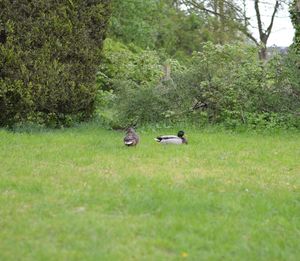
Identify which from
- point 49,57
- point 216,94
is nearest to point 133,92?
point 216,94

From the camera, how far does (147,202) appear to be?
21.9 ft

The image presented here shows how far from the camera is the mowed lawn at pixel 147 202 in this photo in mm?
5324

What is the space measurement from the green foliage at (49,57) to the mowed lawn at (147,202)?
220cm

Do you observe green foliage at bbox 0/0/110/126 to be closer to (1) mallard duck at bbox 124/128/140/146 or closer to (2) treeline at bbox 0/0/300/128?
(2) treeline at bbox 0/0/300/128

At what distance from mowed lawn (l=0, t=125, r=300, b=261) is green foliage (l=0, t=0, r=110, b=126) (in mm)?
2197

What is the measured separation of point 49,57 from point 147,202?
7.56 metres

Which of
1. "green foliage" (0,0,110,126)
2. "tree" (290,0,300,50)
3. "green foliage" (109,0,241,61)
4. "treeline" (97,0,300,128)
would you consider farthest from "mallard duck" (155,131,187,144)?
"green foliage" (109,0,241,61)

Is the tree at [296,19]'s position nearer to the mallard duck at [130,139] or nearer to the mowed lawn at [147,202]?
the mowed lawn at [147,202]

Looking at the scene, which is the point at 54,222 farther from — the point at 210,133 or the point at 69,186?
the point at 210,133

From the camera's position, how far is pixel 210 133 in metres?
13.4

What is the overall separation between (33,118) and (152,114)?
311 cm

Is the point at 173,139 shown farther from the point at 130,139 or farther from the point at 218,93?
the point at 218,93

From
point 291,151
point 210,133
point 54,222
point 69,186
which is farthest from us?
point 210,133

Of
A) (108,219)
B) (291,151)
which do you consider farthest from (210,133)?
(108,219)
